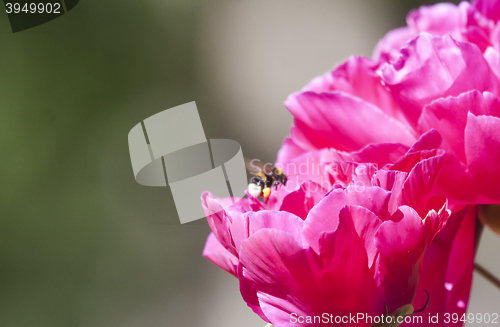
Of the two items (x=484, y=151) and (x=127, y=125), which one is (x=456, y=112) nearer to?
(x=484, y=151)

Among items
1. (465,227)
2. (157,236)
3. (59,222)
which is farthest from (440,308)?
(157,236)

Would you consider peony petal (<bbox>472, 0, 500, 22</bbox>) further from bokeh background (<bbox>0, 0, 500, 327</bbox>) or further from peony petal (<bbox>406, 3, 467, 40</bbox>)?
bokeh background (<bbox>0, 0, 500, 327</bbox>)

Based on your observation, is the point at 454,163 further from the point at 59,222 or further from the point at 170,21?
the point at 170,21

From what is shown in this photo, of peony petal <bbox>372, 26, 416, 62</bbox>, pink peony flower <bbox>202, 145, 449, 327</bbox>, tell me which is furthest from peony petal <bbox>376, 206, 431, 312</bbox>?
peony petal <bbox>372, 26, 416, 62</bbox>

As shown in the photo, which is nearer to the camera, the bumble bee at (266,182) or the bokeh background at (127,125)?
the bumble bee at (266,182)

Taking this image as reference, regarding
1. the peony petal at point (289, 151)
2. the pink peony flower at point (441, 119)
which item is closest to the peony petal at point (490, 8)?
the pink peony flower at point (441, 119)

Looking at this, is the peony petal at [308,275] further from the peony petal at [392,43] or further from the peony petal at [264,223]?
the peony petal at [392,43]

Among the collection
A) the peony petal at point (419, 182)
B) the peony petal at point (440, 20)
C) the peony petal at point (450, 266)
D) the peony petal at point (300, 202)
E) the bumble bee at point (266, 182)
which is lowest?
the peony petal at point (450, 266)
